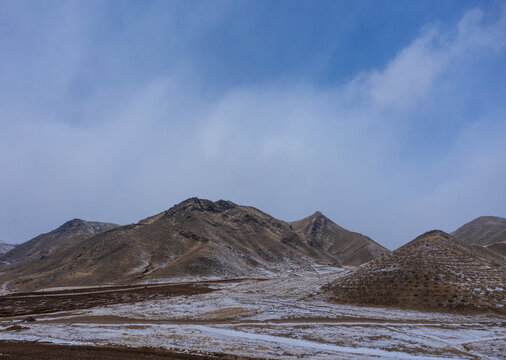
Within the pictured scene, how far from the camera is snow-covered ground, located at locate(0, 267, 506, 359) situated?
75.7 feet

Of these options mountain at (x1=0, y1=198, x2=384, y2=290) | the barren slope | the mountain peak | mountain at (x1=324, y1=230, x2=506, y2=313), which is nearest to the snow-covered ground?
mountain at (x1=324, y1=230, x2=506, y2=313)

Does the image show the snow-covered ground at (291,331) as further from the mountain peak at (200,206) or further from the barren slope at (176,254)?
the mountain peak at (200,206)

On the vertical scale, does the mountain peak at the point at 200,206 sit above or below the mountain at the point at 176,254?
above

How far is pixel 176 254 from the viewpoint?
123938mm

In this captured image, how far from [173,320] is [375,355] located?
2537 centimetres

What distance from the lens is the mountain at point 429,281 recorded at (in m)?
41.3

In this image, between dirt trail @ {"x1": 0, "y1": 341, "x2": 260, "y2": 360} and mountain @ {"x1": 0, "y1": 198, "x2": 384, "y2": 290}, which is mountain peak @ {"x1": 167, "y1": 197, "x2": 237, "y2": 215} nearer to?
mountain @ {"x1": 0, "y1": 198, "x2": 384, "y2": 290}

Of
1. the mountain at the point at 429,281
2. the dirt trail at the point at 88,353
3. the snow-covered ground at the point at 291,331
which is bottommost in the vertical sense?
the snow-covered ground at the point at 291,331

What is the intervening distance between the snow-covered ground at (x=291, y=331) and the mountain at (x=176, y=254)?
6132 cm

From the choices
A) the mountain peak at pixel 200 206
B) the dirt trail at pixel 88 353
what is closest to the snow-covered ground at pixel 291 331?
the dirt trail at pixel 88 353

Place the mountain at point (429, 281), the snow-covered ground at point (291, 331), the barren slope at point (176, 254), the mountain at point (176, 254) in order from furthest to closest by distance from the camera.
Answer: the barren slope at point (176, 254)
the mountain at point (176, 254)
the mountain at point (429, 281)
the snow-covered ground at point (291, 331)

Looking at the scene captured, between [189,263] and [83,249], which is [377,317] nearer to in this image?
[189,263]

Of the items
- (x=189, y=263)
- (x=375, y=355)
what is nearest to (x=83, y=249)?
(x=189, y=263)

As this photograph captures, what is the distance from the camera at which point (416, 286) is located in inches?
1879
